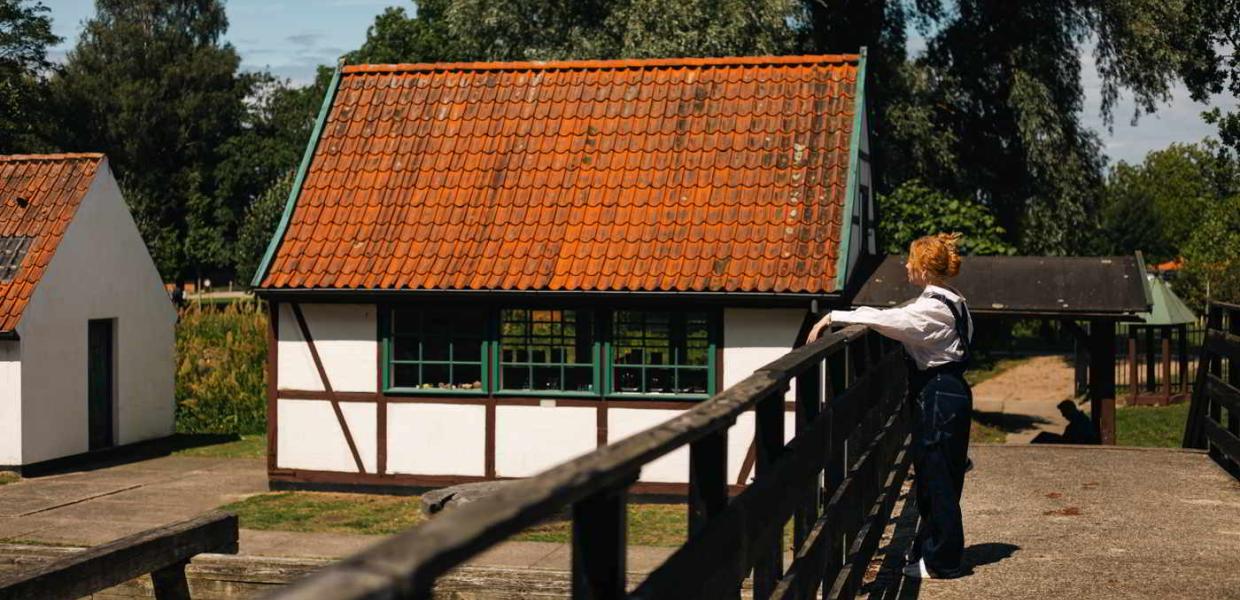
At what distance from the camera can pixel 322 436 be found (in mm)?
18750

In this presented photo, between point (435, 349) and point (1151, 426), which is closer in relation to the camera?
point (435, 349)

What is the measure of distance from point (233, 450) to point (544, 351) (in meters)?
8.00

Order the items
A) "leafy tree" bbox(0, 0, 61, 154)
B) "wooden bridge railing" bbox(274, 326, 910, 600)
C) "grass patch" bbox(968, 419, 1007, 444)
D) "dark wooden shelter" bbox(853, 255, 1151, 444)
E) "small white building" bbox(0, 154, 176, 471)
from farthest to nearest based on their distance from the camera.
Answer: "leafy tree" bbox(0, 0, 61, 154)
"grass patch" bbox(968, 419, 1007, 444)
"small white building" bbox(0, 154, 176, 471)
"dark wooden shelter" bbox(853, 255, 1151, 444)
"wooden bridge railing" bbox(274, 326, 910, 600)

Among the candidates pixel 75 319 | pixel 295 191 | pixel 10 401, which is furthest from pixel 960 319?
pixel 75 319

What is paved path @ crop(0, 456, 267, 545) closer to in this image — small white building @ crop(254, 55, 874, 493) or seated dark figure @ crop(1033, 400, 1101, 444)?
small white building @ crop(254, 55, 874, 493)

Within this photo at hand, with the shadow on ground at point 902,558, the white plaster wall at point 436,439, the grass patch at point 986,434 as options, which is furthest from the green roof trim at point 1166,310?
the shadow on ground at point 902,558

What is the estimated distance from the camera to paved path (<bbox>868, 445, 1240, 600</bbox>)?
6.52 metres

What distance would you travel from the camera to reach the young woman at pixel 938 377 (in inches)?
256

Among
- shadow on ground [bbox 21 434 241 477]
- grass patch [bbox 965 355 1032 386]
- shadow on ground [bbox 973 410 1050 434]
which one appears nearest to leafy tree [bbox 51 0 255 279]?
grass patch [bbox 965 355 1032 386]

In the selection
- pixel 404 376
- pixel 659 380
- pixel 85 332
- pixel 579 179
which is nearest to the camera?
pixel 659 380

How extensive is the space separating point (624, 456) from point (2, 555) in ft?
20.3

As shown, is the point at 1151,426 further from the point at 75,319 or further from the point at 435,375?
the point at 75,319

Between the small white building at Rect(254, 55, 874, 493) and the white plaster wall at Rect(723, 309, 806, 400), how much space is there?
0.02m

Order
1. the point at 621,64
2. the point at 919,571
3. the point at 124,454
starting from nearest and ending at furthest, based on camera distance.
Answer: the point at 919,571, the point at 621,64, the point at 124,454
